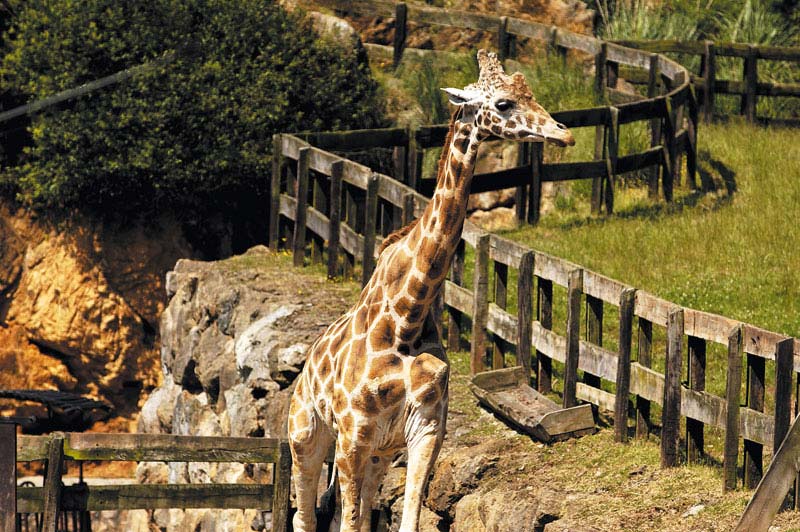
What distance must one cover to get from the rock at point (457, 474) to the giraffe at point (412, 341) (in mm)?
1500

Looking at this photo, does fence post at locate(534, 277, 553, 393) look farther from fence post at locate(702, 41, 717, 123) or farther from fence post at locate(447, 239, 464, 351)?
fence post at locate(702, 41, 717, 123)

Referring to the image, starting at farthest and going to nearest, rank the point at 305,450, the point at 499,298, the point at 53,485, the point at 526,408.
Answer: the point at 499,298 → the point at 526,408 → the point at 53,485 → the point at 305,450

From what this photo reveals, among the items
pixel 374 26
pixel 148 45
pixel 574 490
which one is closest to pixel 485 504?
pixel 574 490

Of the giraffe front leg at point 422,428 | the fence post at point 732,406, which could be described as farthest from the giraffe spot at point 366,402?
the fence post at point 732,406

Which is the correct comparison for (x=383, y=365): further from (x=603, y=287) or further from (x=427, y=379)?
(x=603, y=287)

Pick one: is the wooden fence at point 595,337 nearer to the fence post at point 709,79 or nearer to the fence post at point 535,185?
the fence post at point 535,185

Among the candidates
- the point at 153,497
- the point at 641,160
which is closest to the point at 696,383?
the point at 153,497

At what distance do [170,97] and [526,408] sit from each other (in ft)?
32.0

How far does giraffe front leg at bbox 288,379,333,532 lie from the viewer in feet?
29.7

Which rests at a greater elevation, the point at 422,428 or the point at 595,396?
the point at 422,428

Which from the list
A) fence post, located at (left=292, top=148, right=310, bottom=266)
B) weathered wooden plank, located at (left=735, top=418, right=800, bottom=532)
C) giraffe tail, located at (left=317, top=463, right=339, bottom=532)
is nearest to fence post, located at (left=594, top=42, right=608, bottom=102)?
fence post, located at (left=292, top=148, right=310, bottom=266)

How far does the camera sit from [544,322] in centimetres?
1148

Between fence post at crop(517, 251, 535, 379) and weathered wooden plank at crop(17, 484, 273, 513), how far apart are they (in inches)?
87.3

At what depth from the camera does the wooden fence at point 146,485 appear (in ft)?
33.8
